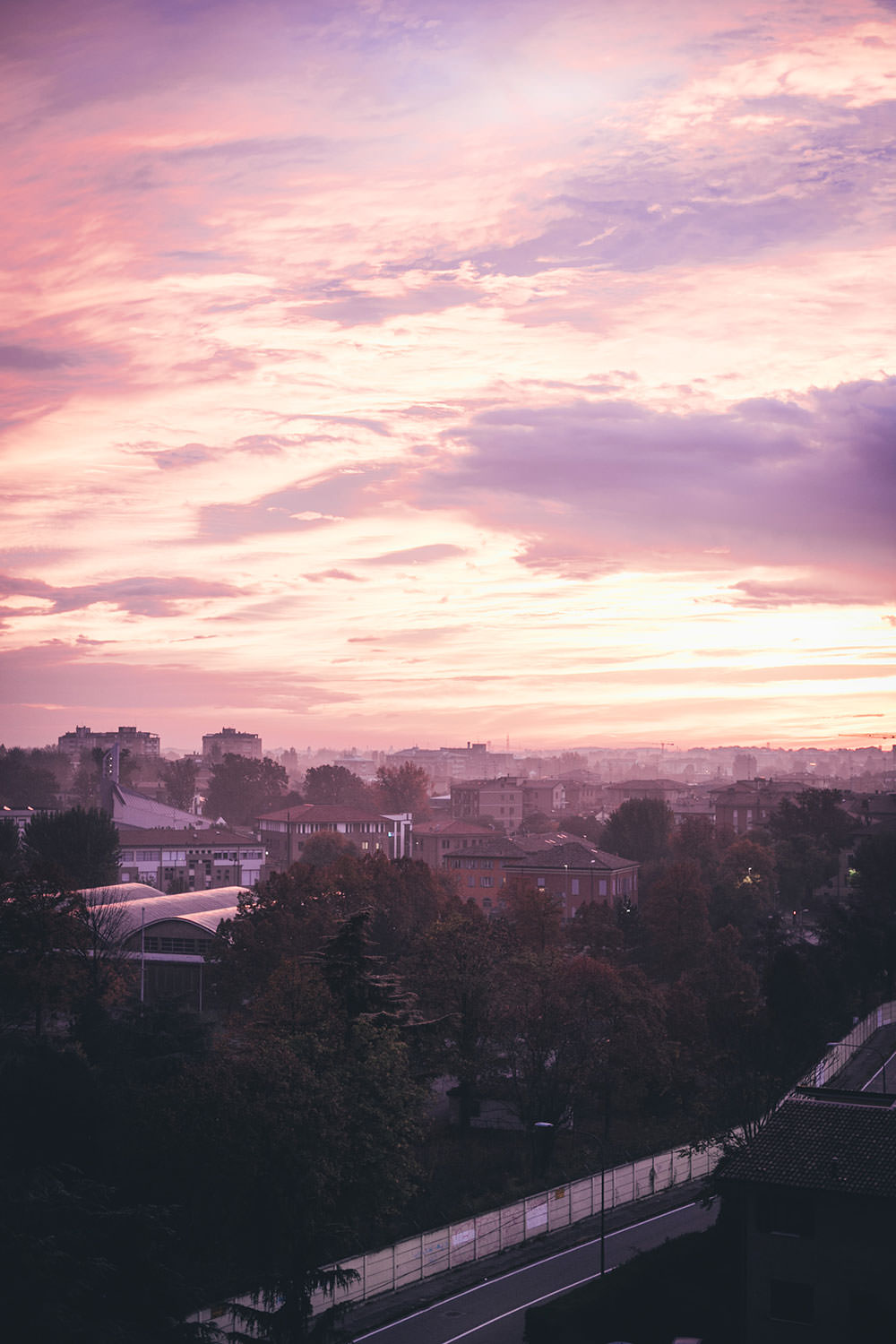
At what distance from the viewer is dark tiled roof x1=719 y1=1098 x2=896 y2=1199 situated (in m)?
28.3

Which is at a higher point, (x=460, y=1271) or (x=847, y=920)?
(x=847, y=920)

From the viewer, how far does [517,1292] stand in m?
34.1

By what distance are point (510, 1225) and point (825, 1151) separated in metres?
12.4

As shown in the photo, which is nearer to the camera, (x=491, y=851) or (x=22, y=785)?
(x=491, y=851)

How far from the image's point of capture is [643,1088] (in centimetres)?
4900

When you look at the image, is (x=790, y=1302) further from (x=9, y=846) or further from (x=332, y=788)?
(x=332, y=788)

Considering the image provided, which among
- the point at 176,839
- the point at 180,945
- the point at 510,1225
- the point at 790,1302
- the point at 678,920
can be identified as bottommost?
the point at 510,1225

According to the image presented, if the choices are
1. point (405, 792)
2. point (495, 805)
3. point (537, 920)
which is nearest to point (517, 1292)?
point (537, 920)

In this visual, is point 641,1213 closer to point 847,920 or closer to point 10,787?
point 847,920

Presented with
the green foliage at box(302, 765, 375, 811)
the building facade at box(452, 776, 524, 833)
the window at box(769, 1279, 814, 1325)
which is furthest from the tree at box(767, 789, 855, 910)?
the window at box(769, 1279, 814, 1325)

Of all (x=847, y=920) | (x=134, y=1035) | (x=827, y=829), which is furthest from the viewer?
(x=827, y=829)

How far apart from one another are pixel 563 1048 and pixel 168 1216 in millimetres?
21182

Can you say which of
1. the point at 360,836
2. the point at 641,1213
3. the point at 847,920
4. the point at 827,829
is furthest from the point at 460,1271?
the point at 360,836

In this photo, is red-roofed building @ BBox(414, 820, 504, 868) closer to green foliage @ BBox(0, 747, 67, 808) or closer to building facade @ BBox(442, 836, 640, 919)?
building facade @ BBox(442, 836, 640, 919)
